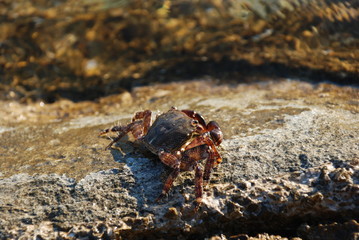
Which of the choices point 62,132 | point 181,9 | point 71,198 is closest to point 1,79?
point 62,132

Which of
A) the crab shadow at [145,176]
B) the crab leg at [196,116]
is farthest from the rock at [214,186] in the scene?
the crab leg at [196,116]

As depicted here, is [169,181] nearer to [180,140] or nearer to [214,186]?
[214,186]

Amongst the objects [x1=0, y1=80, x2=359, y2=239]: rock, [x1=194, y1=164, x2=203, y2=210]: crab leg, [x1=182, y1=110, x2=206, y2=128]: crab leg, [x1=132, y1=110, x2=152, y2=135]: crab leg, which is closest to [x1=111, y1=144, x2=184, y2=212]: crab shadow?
[x1=0, y1=80, x2=359, y2=239]: rock

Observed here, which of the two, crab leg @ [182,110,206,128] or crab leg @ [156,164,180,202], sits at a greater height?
crab leg @ [182,110,206,128]

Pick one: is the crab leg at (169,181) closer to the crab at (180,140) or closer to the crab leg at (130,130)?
the crab at (180,140)

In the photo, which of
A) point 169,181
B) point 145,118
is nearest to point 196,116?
point 145,118

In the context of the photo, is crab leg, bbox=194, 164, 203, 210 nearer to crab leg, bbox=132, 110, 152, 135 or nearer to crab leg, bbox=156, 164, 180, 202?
crab leg, bbox=156, 164, 180, 202
